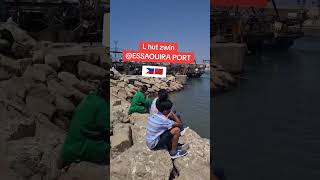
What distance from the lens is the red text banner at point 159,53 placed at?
2758 millimetres

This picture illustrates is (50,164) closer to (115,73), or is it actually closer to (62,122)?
(62,122)

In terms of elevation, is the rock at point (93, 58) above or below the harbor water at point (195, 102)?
above

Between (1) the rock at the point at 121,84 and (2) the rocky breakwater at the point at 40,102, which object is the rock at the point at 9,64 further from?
(1) the rock at the point at 121,84

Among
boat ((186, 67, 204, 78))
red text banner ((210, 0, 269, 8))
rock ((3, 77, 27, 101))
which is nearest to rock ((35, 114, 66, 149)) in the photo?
rock ((3, 77, 27, 101))

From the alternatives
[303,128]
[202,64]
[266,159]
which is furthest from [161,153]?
[303,128]

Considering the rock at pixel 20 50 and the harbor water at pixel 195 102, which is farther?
the rock at pixel 20 50

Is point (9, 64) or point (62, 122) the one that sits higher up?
point (9, 64)

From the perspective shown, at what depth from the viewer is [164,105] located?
282 centimetres

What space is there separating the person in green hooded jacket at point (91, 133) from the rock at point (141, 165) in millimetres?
96

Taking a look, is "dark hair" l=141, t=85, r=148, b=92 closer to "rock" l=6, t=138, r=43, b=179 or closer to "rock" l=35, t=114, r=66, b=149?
"rock" l=35, t=114, r=66, b=149

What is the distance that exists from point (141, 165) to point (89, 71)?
0.81m

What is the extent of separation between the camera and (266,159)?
10.4 ft

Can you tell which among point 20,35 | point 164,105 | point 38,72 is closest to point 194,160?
point 164,105

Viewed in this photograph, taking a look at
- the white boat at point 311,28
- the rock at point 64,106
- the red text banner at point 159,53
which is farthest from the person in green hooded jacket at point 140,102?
the white boat at point 311,28
